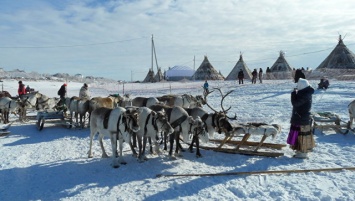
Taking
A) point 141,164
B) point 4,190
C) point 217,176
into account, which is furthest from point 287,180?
point 4,190

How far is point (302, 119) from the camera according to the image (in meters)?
8.14

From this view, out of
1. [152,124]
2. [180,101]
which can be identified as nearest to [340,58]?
[180,101]

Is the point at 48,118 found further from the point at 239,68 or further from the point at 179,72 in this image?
the point at 179,72

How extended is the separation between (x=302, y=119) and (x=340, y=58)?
34.7 metres

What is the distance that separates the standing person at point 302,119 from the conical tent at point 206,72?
38890 mm

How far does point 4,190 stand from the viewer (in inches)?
258

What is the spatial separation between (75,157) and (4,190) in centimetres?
249

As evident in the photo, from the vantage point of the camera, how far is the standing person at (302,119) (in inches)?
317

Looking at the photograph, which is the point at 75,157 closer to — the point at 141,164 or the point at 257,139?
the point at 141,164

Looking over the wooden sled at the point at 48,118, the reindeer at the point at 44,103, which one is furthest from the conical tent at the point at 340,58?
the wooden sled at the point at 48,118

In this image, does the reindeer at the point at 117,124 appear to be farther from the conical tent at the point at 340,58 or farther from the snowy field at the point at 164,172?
the conical tent at the point at 340,58

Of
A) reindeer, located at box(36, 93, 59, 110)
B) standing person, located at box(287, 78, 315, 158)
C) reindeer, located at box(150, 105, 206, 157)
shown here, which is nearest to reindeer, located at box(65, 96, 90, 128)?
reindeer, located at box(36, 93, 59, 110)

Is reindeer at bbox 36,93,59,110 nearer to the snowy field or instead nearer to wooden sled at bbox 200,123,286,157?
the snowy field

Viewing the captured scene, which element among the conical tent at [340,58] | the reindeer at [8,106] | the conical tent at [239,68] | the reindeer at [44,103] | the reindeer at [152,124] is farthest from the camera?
the conical tent at [239,68]
